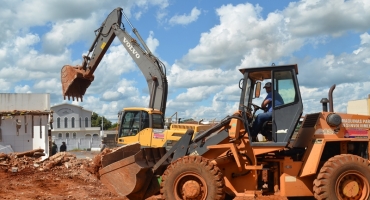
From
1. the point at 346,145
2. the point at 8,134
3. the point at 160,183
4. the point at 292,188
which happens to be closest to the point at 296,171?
the point at 292,188

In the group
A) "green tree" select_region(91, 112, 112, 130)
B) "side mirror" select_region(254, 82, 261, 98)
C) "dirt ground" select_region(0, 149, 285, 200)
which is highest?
"green tree" select_region(91, 112, 112, 130)

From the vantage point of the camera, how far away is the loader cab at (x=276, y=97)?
895cm

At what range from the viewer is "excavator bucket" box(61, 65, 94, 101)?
21406 mm

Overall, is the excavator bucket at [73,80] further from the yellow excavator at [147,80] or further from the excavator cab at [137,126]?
the excavator cab at [137,126]

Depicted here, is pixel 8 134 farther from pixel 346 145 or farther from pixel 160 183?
pixel 346 145

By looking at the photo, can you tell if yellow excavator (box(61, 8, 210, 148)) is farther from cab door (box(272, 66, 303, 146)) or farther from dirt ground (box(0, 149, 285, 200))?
cab door (box(272, 66, 303, 146))

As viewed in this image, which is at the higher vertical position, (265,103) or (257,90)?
(257,90)

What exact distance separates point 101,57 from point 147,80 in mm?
3038

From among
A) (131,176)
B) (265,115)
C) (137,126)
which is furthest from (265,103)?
(137,126)

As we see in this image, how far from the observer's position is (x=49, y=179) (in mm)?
15117

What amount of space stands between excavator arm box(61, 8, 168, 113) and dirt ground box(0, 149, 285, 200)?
399 centimetres

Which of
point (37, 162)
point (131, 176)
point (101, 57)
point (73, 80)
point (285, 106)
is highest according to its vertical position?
point (101, 57)

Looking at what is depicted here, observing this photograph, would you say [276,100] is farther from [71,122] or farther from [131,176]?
[71,122]

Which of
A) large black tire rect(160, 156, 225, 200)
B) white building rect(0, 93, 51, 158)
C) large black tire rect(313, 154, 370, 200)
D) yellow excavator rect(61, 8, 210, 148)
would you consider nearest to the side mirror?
large black tire rect(160, 156, 225, 200)
